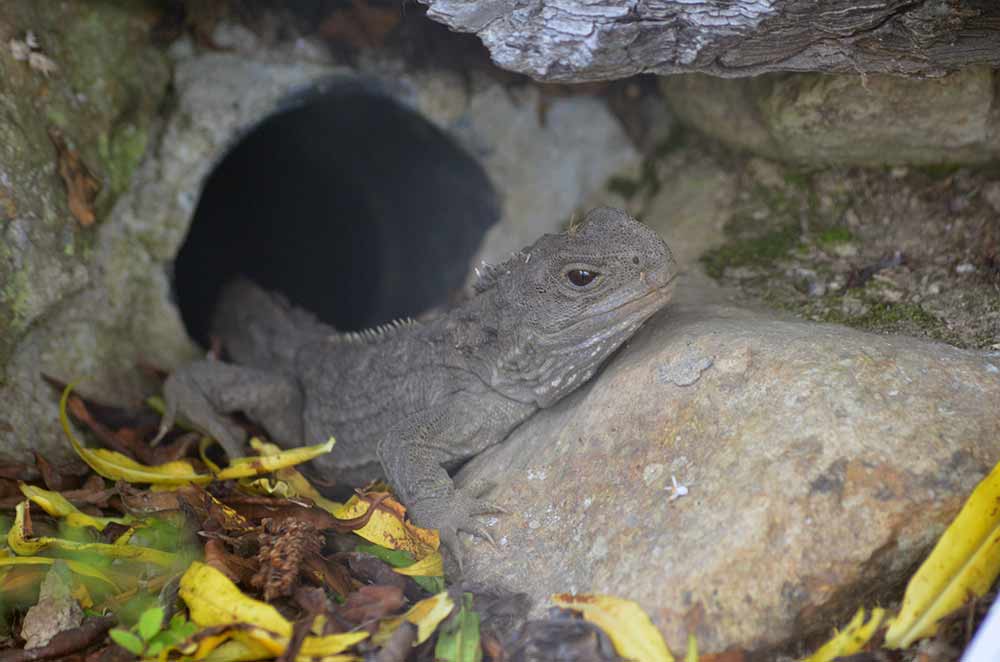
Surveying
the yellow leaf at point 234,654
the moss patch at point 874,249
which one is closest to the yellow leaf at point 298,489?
the yellow leaf at point 234,654

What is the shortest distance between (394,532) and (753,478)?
169 centimetres

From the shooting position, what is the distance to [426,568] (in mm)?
3656

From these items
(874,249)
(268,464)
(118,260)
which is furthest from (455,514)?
(118,260)

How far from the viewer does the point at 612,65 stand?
13.9 ft

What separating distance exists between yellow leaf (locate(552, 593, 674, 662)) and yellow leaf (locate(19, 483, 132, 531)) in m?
2.32

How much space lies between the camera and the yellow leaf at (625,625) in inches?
113

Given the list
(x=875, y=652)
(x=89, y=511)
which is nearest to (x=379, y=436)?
(x=89, y=511)

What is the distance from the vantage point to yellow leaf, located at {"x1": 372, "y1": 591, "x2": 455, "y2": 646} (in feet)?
10.3

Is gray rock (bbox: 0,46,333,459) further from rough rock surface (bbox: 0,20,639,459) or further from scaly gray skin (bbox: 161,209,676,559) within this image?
scaly gray skin (bbox: 161,209,676,559)

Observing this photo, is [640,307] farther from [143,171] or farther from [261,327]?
[143,171]

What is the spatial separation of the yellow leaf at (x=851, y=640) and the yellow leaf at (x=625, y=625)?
49 centimetres

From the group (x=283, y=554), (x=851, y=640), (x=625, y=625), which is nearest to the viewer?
(x=851, y=640)

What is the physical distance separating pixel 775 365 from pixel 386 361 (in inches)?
101

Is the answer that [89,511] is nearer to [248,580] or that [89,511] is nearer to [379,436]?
[248,580]
